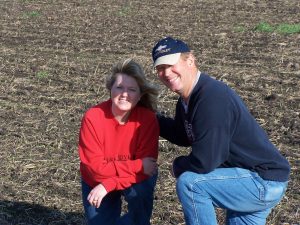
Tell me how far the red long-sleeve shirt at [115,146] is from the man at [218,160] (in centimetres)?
34

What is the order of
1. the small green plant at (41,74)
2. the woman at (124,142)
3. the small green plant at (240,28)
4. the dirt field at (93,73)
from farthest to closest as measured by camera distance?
1. the small green plant at (240,28)
2. the small green plant at (41,74)
3. the dirt field at (93,73)
4. the woman at (124,142)

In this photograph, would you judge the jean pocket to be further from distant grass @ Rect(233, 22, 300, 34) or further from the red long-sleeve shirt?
distant grass @ Rect(233, 22, 300, 34)

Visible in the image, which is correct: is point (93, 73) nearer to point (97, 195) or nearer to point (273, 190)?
point (97, 195)

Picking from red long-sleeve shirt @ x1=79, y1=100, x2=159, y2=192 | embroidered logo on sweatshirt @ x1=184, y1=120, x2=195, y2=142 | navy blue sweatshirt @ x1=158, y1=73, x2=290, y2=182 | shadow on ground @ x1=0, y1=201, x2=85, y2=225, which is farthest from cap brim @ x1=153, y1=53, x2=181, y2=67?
shadow on ground @ x1=0, y1=201, x2=85, y2=225

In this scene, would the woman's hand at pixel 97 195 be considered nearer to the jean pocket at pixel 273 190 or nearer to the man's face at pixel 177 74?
the man's face at pixel 177 74

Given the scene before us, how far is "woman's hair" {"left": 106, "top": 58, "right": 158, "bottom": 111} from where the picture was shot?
4059 mm

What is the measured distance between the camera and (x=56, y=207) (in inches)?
203

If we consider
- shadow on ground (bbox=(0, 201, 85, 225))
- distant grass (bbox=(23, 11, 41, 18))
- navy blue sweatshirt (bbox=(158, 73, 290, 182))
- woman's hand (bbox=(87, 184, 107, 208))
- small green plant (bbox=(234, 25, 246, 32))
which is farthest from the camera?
distant grass (bbox=(23, 11, 41, 18))

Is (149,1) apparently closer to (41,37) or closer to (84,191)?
(41,37)

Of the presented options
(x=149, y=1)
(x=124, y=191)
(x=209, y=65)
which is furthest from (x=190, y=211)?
(x=149, y=1)

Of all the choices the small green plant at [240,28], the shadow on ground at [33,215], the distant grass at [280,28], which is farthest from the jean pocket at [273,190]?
the small green plant at [240,28]

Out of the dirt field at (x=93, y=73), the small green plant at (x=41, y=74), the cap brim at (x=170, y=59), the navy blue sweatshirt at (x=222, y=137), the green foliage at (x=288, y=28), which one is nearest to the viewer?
the navy blue sweatshirt at (x=222, y=137)

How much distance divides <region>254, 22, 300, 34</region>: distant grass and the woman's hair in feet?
27.8

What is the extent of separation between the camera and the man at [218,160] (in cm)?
364
